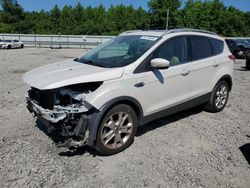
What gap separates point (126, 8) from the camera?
6038cm

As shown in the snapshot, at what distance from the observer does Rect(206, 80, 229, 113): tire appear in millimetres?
6434

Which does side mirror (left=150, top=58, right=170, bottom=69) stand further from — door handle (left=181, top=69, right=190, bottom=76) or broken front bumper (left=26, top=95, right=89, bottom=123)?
broken front bumper (left=26, top=95, right=89, bottom=123)

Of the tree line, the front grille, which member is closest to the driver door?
the front grille

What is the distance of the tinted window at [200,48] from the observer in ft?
18.9

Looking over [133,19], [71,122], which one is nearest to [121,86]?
[71,122]

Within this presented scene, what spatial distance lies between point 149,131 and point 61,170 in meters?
1.98

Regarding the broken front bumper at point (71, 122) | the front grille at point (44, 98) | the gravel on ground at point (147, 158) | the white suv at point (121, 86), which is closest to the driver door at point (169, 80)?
the white suv at point (121, 86)

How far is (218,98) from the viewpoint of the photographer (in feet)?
21.7

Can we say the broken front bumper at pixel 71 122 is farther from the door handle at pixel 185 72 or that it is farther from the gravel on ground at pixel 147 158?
the door handle at pixel 185 72

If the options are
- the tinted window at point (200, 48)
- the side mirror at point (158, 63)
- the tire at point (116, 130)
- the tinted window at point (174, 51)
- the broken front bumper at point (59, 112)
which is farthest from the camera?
the tinted window at point (200, 48)

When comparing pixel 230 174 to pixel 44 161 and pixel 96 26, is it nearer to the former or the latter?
pixel 44 161

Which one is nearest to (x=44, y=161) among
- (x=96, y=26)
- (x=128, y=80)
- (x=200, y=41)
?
(x=128, y=80)

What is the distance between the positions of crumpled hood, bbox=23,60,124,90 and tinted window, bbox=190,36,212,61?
75.4 inches

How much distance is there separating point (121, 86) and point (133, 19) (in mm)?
55208
